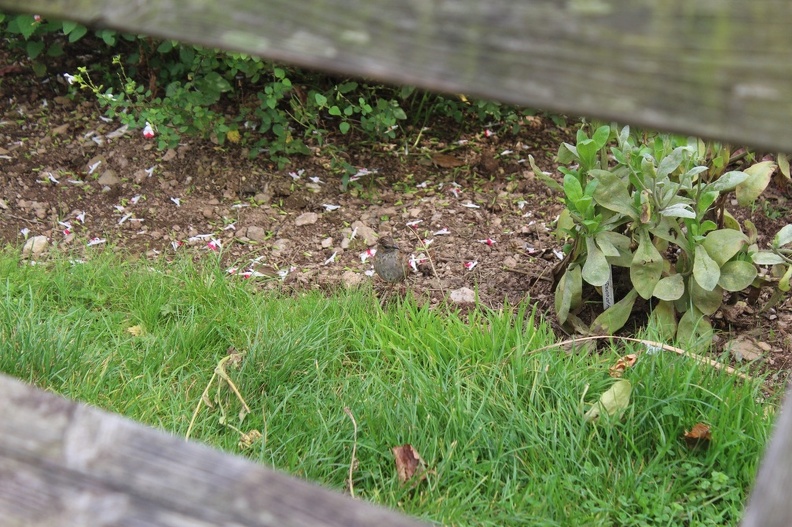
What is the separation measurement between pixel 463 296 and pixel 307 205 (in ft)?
3.30

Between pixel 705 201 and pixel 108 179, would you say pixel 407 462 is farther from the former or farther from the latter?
pixel 108 179

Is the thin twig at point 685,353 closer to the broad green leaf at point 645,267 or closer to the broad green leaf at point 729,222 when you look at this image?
the broad green leaf at point 645,267

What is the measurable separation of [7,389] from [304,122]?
3.09 m

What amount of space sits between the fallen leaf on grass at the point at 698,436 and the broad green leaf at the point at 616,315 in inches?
22.2

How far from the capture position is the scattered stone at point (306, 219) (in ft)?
11.0

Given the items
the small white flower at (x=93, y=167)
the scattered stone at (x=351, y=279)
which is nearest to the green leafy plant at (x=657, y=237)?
the scattered stone at (x=351, y=279)

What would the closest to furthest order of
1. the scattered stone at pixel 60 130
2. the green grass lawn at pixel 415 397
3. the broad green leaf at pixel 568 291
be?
the green grass lawn at pixel 415 397 < the broad green leaf at pixel 568 291 < the scattered stone at pixel 60 130

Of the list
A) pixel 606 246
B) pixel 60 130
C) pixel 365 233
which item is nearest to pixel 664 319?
pixel 606 246

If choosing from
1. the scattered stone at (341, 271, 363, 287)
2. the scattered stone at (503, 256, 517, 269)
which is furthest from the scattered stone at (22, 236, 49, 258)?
the scattered stone at (503, 256, 517, 269)

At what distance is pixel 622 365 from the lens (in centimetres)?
Result: 219

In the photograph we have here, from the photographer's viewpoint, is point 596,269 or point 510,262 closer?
point 596,269

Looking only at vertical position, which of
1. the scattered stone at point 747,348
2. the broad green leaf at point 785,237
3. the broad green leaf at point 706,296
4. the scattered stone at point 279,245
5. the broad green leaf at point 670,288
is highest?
the broad green leaf at point 785,237

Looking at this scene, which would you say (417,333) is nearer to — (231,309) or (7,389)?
(231,309)

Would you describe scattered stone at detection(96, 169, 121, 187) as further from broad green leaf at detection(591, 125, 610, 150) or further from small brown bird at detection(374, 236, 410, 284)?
broad green leaf at detection(591, 125, 610, 150)
